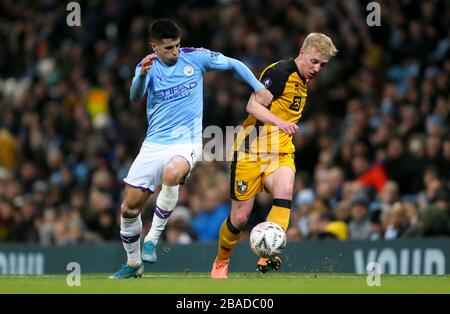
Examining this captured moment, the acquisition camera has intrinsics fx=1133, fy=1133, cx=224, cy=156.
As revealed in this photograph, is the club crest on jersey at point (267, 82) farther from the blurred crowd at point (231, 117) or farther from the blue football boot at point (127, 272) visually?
the blurred crowd at point (231, 117)

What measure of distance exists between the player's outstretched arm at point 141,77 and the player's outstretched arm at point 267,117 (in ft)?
3.58

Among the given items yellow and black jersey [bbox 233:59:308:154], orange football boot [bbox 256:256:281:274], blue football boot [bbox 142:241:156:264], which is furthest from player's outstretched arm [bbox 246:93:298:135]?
blue football boot [bbox 142:241:156:264]

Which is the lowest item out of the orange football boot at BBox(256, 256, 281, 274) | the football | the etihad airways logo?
the orange football boot at BBox(256, 256, 281, 274)

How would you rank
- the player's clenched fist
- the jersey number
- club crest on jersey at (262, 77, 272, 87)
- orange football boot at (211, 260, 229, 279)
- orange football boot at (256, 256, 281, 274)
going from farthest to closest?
1. orange football boot at (211, 260, 229, 279)
2. the jersey number
3. club crest on jersey at (262, 77, 272, 87)
4. orange football boot at (256, 256, 281, 274)
5. the player's clenched fist

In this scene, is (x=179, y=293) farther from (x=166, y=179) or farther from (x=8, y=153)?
(x=8, y=153)

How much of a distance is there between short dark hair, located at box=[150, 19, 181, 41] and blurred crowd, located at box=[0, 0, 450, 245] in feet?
16.3

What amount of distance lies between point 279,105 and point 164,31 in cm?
145

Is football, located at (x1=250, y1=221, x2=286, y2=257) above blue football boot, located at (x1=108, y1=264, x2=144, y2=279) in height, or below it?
above

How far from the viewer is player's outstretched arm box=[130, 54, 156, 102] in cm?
1084

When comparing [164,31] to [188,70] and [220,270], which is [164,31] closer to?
[188,70]

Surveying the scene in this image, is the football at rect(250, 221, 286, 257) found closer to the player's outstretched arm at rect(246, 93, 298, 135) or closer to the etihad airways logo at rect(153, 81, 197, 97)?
the player's outstretched arm at rect(246, 93, 298, 135)

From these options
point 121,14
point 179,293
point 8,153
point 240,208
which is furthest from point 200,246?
point 121,14

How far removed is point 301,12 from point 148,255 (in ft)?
32.5

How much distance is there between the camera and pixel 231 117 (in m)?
19.2
